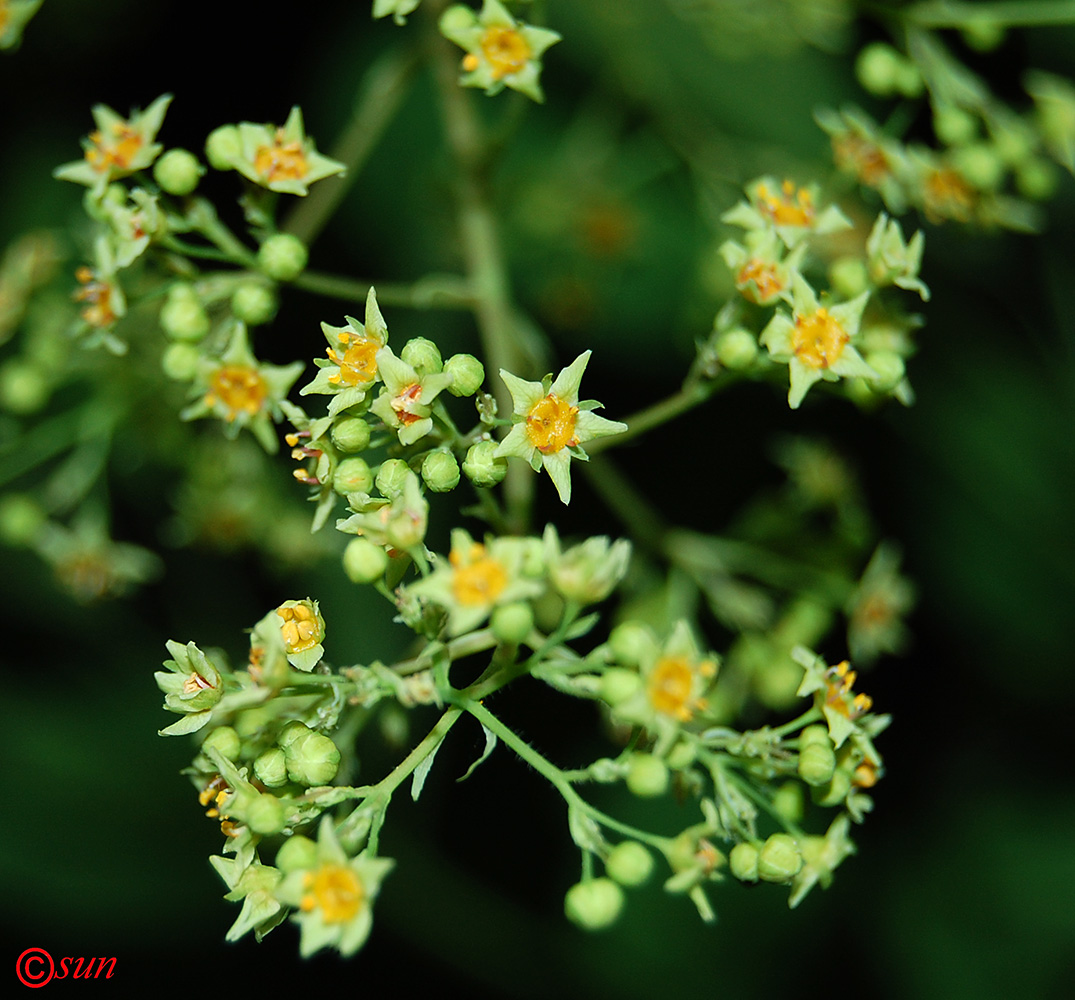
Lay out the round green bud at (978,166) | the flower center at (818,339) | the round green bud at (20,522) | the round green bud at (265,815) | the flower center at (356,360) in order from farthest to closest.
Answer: the round green bud at (20,522) < the round green bud at (978,166) < the flower center at (818,339) < the flower center at (356,360) < the round green bud at (265,815)

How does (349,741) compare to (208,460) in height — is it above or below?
above

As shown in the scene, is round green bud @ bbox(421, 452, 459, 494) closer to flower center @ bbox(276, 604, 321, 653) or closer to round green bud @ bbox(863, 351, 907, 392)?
flower center @ bbox(276, 604, 321, 653)

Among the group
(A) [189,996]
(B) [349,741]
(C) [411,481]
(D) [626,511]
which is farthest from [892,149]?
(A) [189,996]

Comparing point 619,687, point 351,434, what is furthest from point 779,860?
point 351,434

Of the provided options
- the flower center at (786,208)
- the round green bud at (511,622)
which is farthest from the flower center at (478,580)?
the flower center at (786,208)

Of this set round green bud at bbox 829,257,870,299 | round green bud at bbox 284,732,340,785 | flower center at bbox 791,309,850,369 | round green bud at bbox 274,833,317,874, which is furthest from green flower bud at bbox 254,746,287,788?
round green bud at bbox 829,257,870,299

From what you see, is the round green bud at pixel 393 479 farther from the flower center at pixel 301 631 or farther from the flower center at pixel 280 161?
the flower center at pixel 280 161

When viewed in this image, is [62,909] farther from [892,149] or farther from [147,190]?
[892,149]
